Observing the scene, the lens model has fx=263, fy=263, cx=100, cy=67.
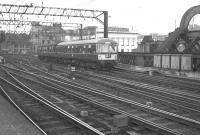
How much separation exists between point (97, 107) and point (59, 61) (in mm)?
26829

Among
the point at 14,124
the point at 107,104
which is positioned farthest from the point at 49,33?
the point at 14,124

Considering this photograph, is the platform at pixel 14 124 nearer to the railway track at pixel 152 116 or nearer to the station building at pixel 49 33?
the railway track at pixel 152 116

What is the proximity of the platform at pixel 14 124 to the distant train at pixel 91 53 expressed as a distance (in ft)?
51.3

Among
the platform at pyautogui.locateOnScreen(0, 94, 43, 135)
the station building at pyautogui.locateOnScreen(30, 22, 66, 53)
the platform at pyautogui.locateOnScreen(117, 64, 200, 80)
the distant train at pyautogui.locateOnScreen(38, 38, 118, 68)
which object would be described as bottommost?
the platform at pyautogui.locateOnScreen(0, 94, 43, 135)

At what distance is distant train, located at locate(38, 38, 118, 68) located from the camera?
84.6 ft

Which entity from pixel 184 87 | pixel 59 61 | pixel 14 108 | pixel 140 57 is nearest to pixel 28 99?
pixel 14 108

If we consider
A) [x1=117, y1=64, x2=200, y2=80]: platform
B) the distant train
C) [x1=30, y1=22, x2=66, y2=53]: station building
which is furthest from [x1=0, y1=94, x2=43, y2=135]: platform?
→ [x1=30, y1=22, x2=66, y2=53]: station building

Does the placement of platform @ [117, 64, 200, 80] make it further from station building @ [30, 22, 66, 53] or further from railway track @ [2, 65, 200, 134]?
station building @ [30, 22, 66, 53]

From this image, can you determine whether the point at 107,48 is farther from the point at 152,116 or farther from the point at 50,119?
the point at 50,119

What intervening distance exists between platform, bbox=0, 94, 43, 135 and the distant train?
1564 cm

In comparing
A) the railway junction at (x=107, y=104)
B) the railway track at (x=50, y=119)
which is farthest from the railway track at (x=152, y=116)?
the railway track at (x=50, y=119)

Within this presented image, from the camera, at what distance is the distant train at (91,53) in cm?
2578

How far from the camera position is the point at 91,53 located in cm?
2659

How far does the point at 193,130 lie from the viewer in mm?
8406
